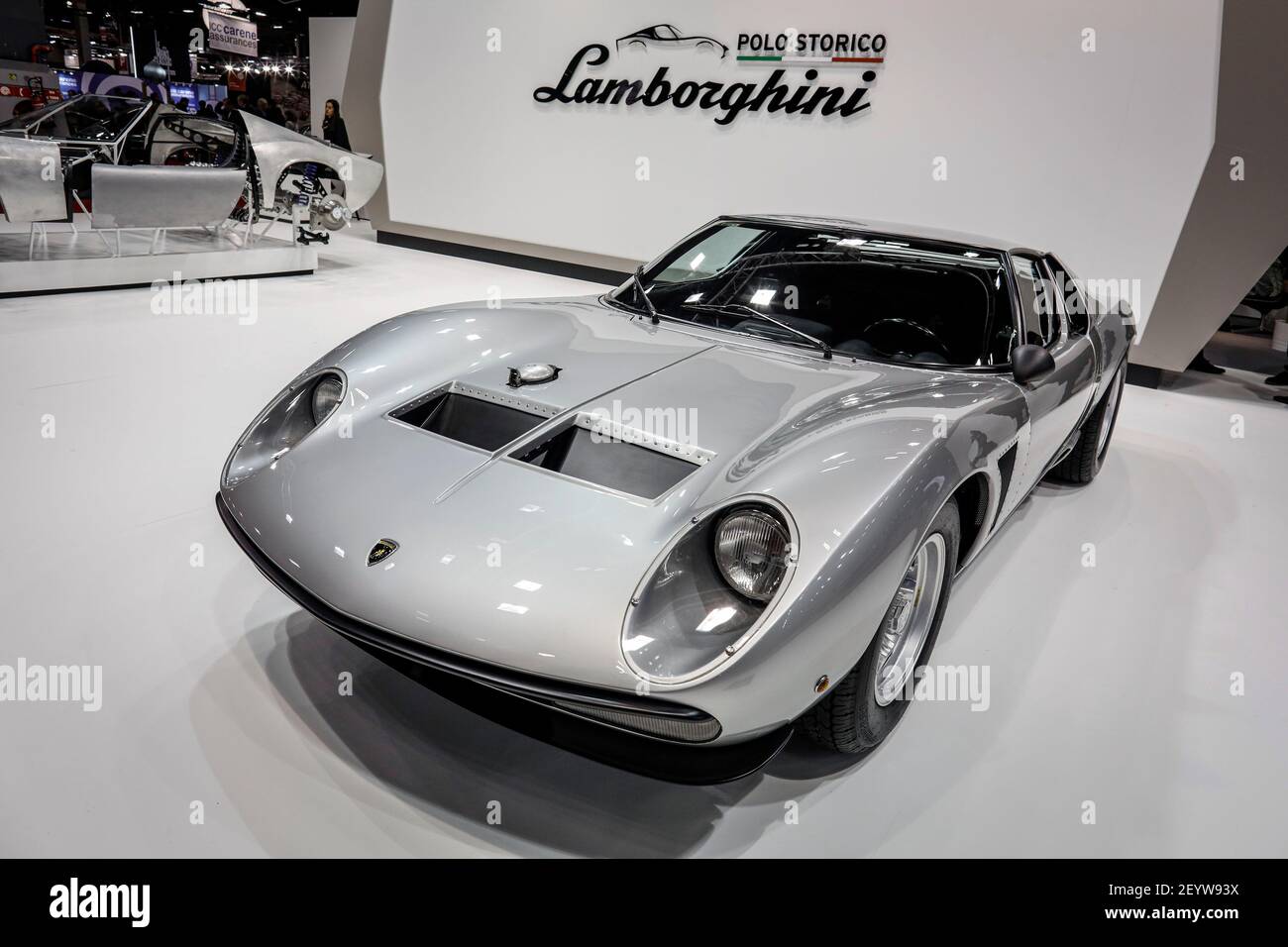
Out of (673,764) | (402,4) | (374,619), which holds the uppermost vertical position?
(402,4)

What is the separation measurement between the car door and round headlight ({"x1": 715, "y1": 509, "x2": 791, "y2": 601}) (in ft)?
4.02

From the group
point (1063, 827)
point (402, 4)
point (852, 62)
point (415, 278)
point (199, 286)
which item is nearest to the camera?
point (1063, 827)

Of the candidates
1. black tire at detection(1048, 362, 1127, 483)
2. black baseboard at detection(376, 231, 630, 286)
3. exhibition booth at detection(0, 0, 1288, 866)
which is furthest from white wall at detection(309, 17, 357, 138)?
black tire at detection(1048, 362, 1127, 483)

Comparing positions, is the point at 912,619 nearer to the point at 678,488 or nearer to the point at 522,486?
the point at 678,488

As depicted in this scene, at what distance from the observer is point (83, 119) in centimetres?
799

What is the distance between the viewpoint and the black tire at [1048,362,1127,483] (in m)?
3.70

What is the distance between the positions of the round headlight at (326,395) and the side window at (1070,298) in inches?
97.9

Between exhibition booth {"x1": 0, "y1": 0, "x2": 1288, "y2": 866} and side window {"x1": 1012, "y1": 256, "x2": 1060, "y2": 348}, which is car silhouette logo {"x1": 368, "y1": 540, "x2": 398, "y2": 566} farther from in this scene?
side window {"x1": 1012, "y1": 256, "x2": 1060, "y2": 348}

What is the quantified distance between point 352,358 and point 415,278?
6.11 metres

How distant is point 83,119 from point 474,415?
8234 millimetres
